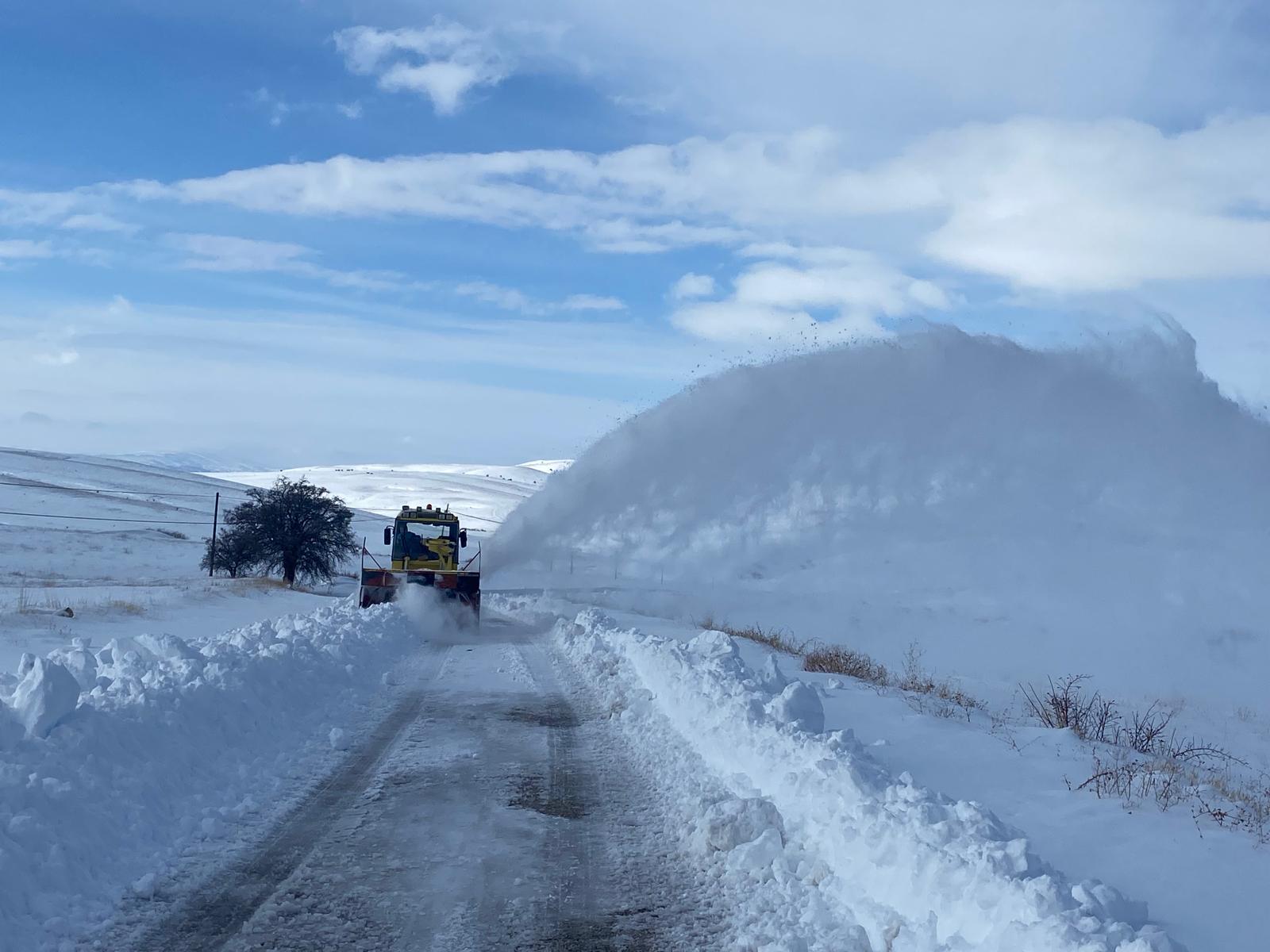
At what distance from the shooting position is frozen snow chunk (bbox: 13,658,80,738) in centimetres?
658

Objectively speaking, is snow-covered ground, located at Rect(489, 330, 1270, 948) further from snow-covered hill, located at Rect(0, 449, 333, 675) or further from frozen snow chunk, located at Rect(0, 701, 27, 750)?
frozen snow chunk, located at Rect(0, 701, 27, 750)

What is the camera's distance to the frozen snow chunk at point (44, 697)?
658 centimetres

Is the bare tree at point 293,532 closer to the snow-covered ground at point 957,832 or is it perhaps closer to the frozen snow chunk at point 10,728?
the snow-covered ground at point 957,832

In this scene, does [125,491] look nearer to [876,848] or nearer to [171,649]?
[171,649]

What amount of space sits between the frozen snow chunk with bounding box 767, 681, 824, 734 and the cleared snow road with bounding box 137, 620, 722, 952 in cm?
139

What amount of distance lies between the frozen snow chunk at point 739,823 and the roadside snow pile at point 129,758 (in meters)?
3.22

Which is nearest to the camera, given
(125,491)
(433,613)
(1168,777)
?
(1168,777)

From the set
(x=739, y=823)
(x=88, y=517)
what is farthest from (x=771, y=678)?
(x=88, y=517)

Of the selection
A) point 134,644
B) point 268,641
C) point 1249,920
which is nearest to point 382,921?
point 1249,920

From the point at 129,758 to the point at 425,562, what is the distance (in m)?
18.0

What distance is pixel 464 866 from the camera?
6.03 meters

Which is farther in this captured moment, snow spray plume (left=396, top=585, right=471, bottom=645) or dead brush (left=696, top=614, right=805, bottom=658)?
snow spray plume (left=396, top=585, right=471, bottom=645)

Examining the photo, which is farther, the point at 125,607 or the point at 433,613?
the point at 433,613

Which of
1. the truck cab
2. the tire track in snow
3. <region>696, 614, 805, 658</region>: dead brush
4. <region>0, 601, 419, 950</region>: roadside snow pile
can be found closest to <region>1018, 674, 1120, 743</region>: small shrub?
<region>696, 614, 805, 658</region>: dead brush
